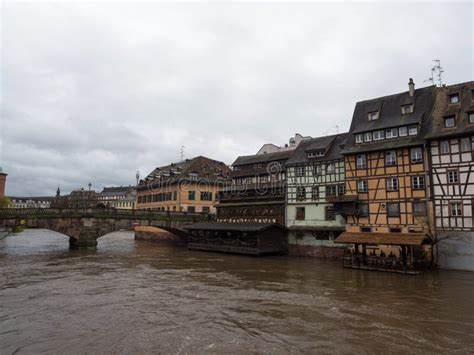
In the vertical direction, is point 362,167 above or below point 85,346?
above

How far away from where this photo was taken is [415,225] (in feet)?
82.5

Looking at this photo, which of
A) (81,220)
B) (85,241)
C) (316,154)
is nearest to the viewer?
(316,154)

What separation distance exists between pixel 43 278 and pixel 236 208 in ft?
75.2

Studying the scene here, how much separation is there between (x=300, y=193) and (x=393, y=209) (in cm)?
969

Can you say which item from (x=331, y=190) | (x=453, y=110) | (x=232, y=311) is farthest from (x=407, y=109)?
(x=232, y=311)

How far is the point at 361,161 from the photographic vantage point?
2875 cm

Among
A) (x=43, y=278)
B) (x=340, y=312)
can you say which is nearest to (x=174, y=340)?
(x=340, y=312)

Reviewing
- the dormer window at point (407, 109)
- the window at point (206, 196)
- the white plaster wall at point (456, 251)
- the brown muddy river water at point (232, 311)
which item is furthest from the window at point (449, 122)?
the window at point (206, 196)

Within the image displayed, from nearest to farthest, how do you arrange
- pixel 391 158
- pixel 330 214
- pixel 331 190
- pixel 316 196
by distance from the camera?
pixel 391 158, pixel 330 214, pixel 331 190, pixel 316 196

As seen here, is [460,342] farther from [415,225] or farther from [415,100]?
[415,100]

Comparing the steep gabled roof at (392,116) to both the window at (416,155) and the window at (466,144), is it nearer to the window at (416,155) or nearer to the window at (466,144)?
the window at (416,155)

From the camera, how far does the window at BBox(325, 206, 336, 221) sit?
31234mm

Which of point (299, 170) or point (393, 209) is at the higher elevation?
point (299, 170)

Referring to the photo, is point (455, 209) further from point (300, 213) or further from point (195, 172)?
point (195, 172)
